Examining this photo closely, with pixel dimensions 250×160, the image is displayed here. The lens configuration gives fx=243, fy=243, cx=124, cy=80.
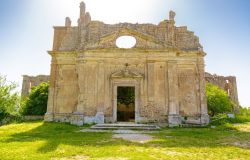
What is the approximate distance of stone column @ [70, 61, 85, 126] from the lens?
1620 cm

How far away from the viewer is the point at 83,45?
17781 millimetres

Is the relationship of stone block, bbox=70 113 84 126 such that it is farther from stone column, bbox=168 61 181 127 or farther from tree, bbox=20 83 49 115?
tree, bbox=20 83 49 115

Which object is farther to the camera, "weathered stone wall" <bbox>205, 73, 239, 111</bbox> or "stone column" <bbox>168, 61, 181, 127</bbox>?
"weathered stone wall" <bbox>205, 73, 239, 111</bbox>

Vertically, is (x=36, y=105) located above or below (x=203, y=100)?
below

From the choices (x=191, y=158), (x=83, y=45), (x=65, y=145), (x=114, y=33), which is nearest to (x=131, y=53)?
(x=114, y=33)

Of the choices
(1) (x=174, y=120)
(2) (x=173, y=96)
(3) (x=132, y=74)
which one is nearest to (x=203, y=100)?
(2) (x=173, y=96)

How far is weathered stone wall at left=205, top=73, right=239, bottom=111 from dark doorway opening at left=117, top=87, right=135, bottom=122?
1720 cm

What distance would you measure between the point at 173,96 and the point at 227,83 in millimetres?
23092

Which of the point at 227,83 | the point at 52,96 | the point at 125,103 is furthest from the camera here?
the point at 227,83

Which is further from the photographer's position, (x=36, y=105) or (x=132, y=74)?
(x=36, y=105)

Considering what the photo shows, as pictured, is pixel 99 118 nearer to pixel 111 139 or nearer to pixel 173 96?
pixel 173 96

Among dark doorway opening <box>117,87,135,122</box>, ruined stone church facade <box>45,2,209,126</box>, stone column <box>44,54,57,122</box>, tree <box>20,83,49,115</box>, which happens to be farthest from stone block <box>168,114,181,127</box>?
tree <box>20,83,49,115</box>

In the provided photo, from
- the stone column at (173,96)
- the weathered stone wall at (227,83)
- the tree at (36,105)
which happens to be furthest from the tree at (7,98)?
the weathered stone wall at (227,83)

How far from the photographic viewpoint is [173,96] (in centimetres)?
1662
